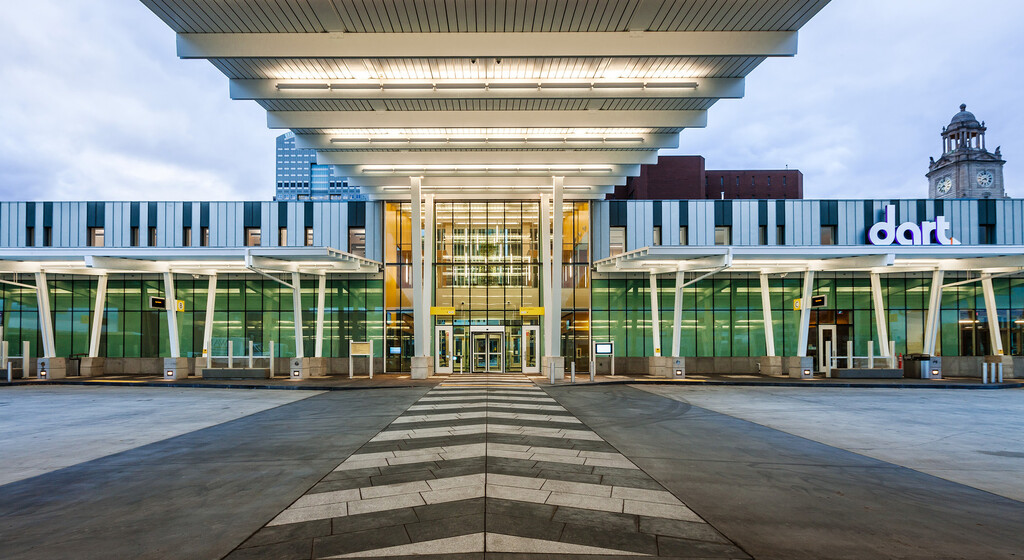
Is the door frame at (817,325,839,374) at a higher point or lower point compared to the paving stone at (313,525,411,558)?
higher

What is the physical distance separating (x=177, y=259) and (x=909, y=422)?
26.6 m

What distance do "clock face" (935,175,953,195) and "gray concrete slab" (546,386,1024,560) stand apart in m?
129

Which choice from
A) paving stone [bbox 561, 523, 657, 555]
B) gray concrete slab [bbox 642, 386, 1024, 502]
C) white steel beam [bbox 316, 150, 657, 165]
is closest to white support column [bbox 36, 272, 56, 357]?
white steel beam [bbox 316, 150, 657, 165]

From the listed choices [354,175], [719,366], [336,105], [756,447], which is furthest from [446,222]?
[756,447]

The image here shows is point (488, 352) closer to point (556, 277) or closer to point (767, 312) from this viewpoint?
point (556, 277)

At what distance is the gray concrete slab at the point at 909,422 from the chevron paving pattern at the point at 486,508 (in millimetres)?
4959

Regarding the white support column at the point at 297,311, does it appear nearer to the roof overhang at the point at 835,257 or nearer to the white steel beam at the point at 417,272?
the white steel beam at the point at 417,272

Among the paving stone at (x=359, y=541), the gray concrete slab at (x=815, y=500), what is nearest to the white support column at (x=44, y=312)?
the gray concrete slab at (x=815, y=500)

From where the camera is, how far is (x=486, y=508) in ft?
22.4

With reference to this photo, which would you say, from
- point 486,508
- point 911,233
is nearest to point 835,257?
point 911,233

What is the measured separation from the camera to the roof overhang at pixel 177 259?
79.5 ft

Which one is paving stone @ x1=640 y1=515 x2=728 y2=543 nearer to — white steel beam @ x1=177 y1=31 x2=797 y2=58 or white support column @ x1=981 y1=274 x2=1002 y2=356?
white steel beam @ x1=177 y1=31 x2=797 y2=58

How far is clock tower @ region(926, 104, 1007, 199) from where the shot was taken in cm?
10869

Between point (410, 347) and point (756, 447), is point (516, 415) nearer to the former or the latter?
point (756, 447)
